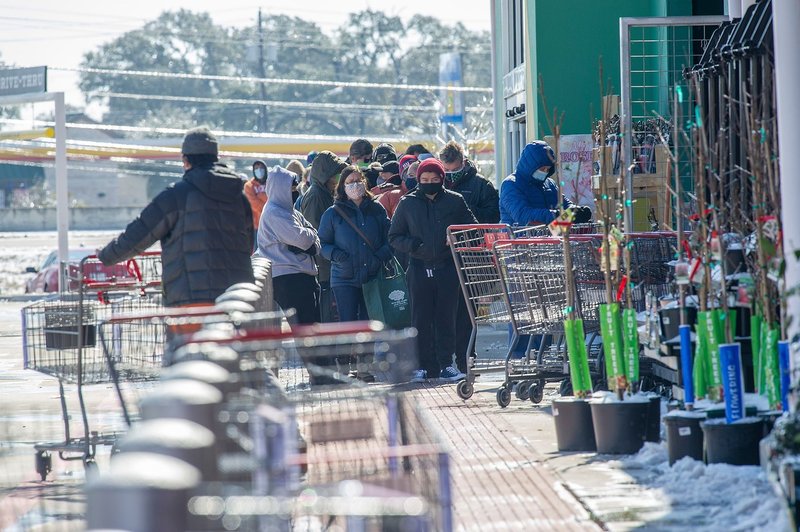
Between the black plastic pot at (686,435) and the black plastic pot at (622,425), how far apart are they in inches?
23.8

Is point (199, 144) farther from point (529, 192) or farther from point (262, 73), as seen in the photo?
point (262, 73)

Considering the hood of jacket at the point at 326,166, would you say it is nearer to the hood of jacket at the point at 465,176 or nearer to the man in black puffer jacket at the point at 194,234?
the hood of jacket at the point at 465,176

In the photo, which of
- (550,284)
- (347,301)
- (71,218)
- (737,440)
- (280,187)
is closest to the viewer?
(737,440)

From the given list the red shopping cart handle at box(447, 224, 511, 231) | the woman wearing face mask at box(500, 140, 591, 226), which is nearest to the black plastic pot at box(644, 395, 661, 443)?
the red shopping cart handle at box(447, 224, 511, 231)

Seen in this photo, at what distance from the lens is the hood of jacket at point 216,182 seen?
8.73 metres

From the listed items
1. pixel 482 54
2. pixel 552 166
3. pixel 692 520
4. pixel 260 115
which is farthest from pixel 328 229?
pixel 482 54

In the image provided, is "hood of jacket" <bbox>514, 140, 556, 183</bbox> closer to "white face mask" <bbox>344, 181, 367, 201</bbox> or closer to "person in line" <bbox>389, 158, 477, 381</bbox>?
"person in line" <bbox>389, 158, 477, 381</bbox>

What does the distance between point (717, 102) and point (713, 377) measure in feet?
11.6

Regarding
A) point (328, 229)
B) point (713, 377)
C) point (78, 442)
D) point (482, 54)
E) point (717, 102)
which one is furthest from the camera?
point (482, 54)

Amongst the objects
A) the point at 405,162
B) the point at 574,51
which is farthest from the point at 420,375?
the point at 574,51

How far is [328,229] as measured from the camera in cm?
1270

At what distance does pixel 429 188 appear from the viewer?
484 inches

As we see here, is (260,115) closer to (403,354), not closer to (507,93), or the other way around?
(507,93)

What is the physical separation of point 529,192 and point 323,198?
99.0 inches
